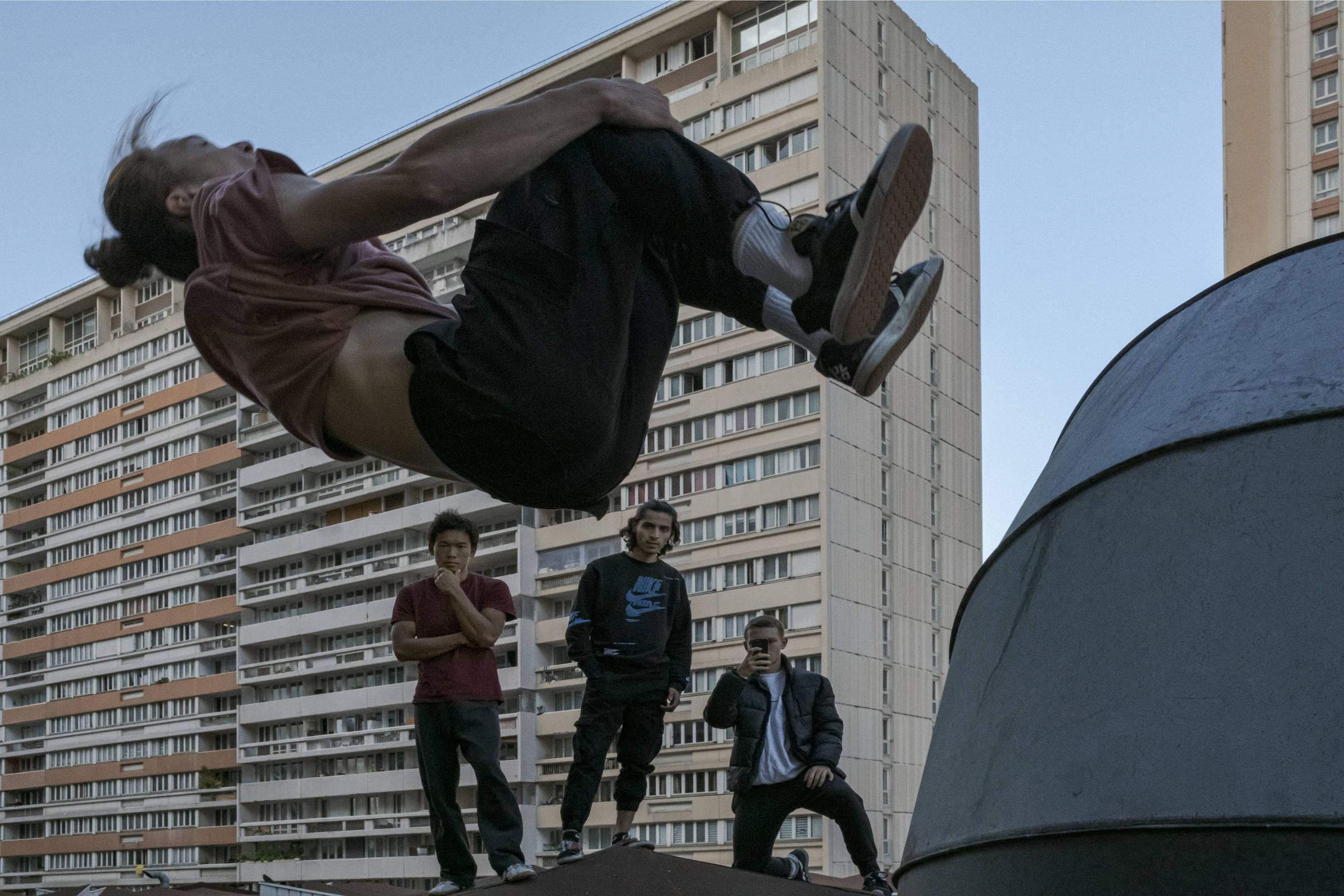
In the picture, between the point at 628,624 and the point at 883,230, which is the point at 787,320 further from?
the point at 628,624

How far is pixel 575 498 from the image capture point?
2.66 metres

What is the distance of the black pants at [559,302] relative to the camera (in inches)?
94.3

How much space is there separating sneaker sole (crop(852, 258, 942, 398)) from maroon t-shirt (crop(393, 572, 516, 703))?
337 centimetres

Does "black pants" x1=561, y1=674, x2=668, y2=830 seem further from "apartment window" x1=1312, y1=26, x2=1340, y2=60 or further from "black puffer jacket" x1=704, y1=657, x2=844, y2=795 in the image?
"apartment window" x1=1312, y1=26, x2=1340, y2=60

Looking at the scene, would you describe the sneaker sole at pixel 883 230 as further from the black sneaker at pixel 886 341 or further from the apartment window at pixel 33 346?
the apartment window at pixel 33 346

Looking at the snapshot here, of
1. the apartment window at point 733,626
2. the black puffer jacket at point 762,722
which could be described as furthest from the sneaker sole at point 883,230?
the apartment window at point 733,626

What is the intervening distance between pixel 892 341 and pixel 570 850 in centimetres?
401

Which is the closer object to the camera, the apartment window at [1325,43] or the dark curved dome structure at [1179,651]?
the dark curved dome structure at [1179,651]

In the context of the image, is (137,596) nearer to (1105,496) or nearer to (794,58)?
(794,58)

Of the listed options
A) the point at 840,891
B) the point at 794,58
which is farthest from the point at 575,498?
the point at 794,58

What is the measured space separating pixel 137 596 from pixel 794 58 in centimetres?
4093

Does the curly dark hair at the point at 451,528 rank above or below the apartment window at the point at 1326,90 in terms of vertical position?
below

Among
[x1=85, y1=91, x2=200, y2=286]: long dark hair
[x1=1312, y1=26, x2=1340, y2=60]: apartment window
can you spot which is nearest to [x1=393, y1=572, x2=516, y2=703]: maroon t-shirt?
A: [x1=85, y1=91, x2=200, y2=286]: long dark hair

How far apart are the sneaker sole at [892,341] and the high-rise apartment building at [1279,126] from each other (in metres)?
46.1
